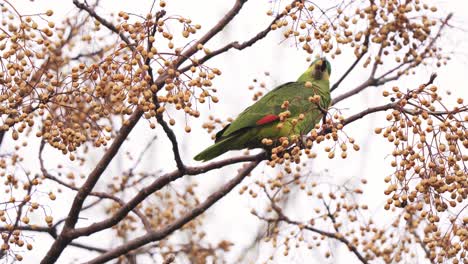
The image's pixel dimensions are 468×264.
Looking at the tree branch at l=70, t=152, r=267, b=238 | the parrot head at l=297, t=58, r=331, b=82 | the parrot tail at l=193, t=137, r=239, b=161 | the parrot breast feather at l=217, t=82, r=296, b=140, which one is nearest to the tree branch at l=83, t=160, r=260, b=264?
the tree branch at l=70, t=152, r=267, b=238

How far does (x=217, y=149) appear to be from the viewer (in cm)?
586

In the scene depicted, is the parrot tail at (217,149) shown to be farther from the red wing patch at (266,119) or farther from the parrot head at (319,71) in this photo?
the parrot head at (319,71)

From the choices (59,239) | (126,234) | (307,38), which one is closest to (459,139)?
(307,38)

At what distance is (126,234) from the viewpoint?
7711 millimetres

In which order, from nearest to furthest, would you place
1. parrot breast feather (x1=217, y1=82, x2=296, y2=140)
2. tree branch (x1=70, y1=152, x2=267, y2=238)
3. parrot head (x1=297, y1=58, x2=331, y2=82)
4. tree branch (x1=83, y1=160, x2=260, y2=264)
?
tree branch (x1=70, y1=152, x2=267, y2=238) → tree branch (x1=83, y1=160, x2=260, y2=264) → parrot breast feather (x1=217, y1=82, x2=296, y2=140) → parrot head (x1=297, y1=58, x2=331, y2=82)

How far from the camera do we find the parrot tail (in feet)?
18.9

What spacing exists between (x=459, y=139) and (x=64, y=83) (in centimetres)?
233

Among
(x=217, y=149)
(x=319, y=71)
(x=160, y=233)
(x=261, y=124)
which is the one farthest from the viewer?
(x=319, y=71)

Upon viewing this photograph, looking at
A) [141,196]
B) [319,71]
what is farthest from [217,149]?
[319,71]

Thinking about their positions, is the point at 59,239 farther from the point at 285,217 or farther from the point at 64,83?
the point at 285,217

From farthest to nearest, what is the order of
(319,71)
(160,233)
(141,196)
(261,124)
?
(319,71) < (261,124) < (160,233) < (141,196)

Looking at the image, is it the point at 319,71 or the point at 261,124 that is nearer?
the point at 261,124

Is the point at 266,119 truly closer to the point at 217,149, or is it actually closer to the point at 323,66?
the point at 217,149

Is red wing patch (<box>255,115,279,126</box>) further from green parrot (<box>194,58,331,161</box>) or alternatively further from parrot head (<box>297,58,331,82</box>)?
parrot head (<box>297,58,331,82</box>)
